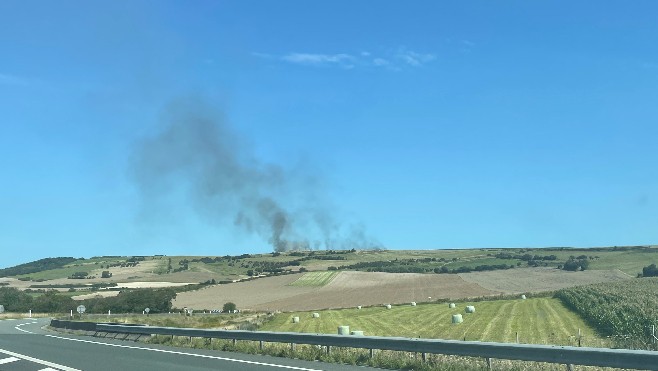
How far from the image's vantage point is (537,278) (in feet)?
300

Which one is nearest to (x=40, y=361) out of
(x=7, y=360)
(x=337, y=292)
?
(x=7, y=360)

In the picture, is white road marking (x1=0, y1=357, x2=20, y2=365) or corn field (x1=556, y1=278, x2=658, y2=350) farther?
corn field (x1=556, y1=278, x2=658, y2=350)

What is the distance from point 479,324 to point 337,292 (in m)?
47.5

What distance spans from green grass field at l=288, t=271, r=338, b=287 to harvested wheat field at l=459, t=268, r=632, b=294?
739 inches

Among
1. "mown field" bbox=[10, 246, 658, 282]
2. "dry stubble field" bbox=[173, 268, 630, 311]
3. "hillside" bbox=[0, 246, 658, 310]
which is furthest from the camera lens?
"mown field" bbox=[10, 246, 658, 282]

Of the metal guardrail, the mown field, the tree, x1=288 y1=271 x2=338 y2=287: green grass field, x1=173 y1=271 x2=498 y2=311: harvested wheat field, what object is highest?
the mown field

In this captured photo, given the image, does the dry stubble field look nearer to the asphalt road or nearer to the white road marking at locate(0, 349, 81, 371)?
the asphalt road

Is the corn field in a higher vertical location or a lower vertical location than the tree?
lower

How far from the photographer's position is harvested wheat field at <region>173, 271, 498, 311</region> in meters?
77.6

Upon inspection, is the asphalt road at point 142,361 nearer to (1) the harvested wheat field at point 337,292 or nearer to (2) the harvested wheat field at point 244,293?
(1) the harvested wheat field at point 337,292

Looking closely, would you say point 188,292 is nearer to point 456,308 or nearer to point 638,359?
point 456,308

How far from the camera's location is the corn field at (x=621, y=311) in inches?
1140

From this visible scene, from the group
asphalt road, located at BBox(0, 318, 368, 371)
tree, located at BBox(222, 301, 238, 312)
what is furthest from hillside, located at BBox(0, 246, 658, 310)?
asphalt road, located at BBox(0, 318, 368, 371)

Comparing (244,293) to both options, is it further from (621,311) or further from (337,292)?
(621,311)
